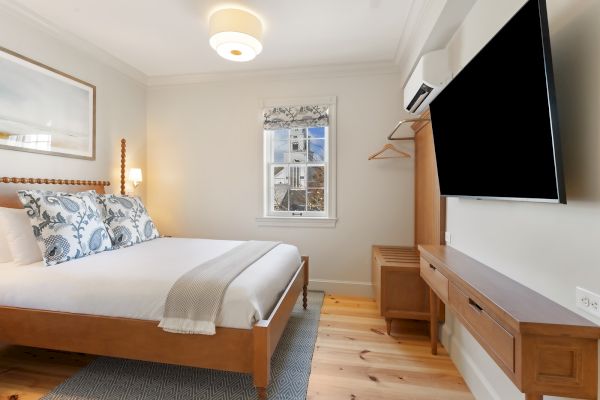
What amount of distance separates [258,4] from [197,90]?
176 centimetres

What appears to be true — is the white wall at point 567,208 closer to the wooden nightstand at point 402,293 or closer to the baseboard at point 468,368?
the baseboard at point 468,368

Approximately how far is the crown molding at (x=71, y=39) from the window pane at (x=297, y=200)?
7.92 ft

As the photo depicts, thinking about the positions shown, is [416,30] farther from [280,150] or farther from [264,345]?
[264,345]

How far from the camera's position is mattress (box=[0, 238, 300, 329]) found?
61.7 inches

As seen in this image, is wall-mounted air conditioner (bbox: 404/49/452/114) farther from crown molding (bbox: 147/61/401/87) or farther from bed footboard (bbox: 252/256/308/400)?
bed footboard (bbox: 252/256/308/400)

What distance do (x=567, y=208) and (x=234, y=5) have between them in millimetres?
2492

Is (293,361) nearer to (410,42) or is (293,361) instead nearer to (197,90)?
(410,42)

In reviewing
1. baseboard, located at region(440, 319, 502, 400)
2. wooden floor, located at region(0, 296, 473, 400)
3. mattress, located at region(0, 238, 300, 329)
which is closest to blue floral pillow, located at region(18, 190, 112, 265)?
mattress, located at region(0, 238, 300, 329)

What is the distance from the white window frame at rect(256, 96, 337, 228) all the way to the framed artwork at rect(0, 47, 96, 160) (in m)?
1.83

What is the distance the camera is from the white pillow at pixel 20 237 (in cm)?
201

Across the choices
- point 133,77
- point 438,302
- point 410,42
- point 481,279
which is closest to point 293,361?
point 438,302

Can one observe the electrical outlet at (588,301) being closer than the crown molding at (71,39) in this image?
Yes

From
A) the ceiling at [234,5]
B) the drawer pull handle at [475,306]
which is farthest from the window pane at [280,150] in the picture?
the drawer pull handle at [475,306]

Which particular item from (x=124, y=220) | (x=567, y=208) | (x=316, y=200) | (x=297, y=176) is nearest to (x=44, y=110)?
(x=124, y=220)
